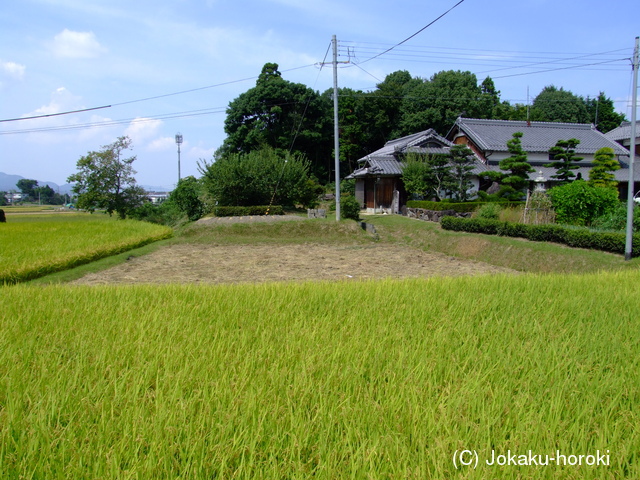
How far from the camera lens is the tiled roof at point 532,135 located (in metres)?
23.3

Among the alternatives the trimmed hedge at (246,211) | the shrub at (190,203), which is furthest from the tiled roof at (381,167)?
the shrub at (190,203)

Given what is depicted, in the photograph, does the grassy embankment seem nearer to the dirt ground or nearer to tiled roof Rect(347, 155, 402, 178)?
the dirt ground

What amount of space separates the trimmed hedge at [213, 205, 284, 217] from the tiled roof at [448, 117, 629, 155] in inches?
434

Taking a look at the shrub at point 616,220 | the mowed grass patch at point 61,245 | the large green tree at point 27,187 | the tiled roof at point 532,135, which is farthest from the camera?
the large green tree at point 27,187

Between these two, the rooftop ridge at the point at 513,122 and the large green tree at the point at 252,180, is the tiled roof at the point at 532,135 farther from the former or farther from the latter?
the large green tree at the point at 252,180

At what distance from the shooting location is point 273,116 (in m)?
30.3

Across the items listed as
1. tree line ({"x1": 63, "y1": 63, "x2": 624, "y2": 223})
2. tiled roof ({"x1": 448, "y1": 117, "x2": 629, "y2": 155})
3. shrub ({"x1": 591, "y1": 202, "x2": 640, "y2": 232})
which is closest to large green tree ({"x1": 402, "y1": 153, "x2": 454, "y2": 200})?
tree line ({"x1": 63, "y1": 63, "x2": 624, "y2": 223})

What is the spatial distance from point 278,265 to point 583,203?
8.65 m

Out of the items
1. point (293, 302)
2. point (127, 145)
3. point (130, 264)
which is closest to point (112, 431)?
point (293, 302)

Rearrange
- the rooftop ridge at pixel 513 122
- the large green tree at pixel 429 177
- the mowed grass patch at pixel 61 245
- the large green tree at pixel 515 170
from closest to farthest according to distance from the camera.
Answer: the mowed grass patch at pixel 61 245 → the large green tree at pixel 515 170 → the large green tree at pixel 429 177 → the rooftop ridge at pixel 513 122

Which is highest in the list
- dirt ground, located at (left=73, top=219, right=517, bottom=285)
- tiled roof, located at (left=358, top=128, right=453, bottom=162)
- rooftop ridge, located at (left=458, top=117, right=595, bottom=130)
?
rooftop ridge, located at (left=458, top=117, right=595, bottom=130)

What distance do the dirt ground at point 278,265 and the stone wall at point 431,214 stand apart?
4.62 m

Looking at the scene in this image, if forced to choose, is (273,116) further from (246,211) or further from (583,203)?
(583,203)

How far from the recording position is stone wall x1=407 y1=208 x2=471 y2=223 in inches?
677
